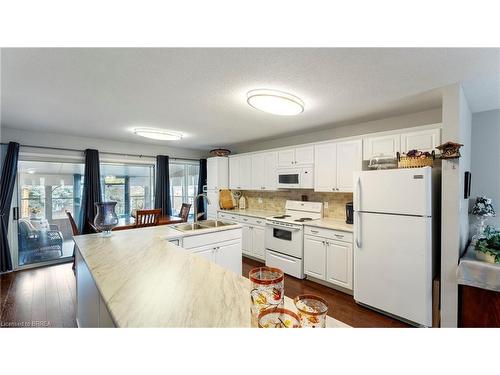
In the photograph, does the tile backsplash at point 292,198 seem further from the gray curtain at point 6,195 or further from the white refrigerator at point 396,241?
A: the gray curtain at point 6,195

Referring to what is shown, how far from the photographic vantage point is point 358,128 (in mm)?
3393

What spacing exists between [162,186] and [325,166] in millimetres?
3638

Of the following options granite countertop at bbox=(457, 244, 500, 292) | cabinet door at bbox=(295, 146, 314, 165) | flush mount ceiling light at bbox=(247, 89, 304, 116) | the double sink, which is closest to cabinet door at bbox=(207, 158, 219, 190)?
cabinet door at bbox=(295, 146, 314, 165)

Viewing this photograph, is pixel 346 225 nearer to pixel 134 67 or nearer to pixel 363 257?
pixel 363 257

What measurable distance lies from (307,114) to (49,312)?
3858mm

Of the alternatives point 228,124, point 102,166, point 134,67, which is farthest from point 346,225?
point 102,166

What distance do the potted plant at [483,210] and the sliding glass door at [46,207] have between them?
615 centimetres

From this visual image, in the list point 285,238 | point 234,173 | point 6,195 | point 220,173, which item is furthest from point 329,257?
point 6,195

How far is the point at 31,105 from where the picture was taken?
2.58 m

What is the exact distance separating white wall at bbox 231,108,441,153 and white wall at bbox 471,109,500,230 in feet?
1.86

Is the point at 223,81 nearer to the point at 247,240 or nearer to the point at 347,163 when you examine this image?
the point at 347,163

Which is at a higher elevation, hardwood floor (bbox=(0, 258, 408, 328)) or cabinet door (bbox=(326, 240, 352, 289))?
cabinet door (bbox=(326, 240, 352, 289))

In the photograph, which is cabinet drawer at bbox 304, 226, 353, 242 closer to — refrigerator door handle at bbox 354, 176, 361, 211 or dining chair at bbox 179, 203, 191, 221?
refrigerator door handle at bbox 354, 176, 361, 211

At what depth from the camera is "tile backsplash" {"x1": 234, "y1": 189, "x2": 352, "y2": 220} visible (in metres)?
3.59
